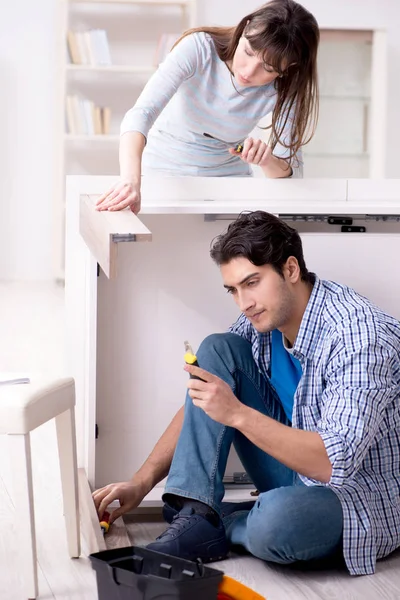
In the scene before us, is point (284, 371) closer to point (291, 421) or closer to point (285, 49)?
point (291, 421)

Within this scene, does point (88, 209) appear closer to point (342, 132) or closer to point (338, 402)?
point (338, 402)

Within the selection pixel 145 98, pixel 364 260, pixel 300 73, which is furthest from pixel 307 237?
pixel 145 98

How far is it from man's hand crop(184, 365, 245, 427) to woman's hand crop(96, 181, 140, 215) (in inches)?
17.0

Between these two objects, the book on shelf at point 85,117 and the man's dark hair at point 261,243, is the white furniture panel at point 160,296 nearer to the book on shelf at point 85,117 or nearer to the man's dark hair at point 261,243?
the man's dark hair at point 261,243

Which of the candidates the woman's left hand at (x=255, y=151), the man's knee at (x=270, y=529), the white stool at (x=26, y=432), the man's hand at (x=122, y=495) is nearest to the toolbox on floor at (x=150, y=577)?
the white stool at (x=26, y=432)

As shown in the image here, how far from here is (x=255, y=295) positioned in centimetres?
179

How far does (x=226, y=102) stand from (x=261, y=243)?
0.55m

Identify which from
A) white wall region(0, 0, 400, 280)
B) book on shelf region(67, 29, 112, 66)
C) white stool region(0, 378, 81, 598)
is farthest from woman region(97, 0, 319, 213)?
white wall region(0, 0, 400, 280)

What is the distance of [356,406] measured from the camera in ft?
5.23

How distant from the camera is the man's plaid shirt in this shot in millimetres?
1597

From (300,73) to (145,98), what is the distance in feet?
1.26

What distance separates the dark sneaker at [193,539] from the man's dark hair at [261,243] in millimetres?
557

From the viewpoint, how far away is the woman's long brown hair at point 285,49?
1907 millimetres

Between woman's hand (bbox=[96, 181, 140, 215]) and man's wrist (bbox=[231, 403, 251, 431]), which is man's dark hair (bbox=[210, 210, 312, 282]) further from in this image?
man's wrist (bbox=[231, 403, 251, 431])
